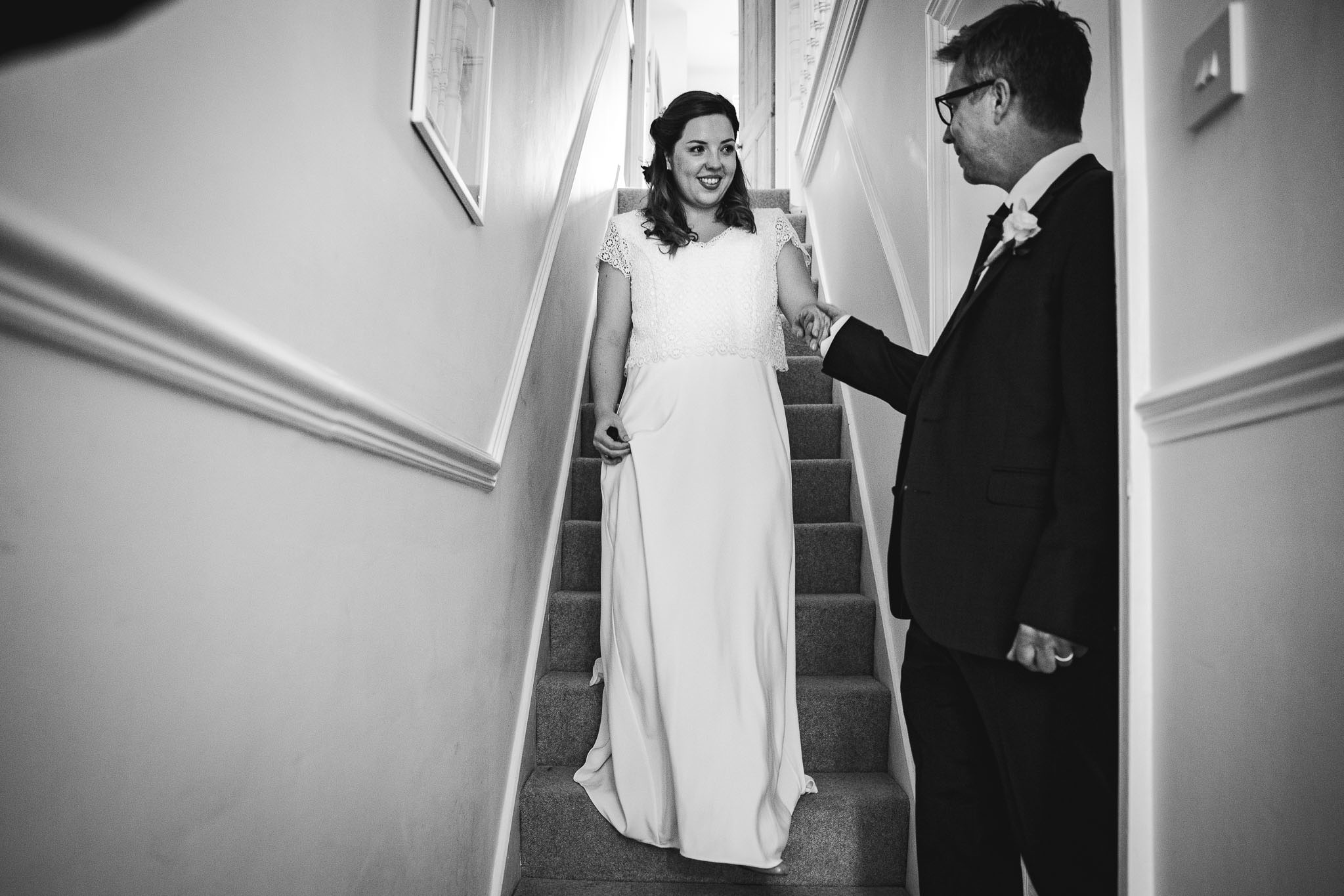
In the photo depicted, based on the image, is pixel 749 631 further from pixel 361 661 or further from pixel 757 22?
pixel 757 22

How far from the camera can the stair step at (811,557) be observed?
2.71 metres

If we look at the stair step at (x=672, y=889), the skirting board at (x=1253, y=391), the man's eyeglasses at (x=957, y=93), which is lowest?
the stair step at (x=672, y=889)

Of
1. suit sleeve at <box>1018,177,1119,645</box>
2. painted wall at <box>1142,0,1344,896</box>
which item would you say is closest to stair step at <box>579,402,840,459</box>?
suit sleeve at <box>1018,177,1119,645</box>

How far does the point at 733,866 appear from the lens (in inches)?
80.0

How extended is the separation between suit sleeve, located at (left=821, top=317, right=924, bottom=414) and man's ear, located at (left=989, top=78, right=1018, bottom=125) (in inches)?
18.1

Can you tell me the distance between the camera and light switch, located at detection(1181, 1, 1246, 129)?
0.90 m

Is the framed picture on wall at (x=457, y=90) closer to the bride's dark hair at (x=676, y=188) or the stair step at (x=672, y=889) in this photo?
the bride's dark hair at (x=676, y=188)

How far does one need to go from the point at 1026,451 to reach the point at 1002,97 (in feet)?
1.88

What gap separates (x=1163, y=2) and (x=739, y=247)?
47.8 inches

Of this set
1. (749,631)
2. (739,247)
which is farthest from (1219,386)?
(739,247)

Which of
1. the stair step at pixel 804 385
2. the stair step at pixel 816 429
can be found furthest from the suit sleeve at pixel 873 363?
the stair step at pixel 804 385

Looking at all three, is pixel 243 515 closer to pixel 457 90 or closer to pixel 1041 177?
pixel 457 90

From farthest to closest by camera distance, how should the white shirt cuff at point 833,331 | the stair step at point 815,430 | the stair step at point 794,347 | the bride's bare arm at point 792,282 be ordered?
1. the stair step at point 794,347
2. the stair step at point 815,430
3. the bride's bare arm at point 792,282
4. the white shirt cuff at point 833,331

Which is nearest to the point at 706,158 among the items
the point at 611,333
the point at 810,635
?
the point at 611,333
